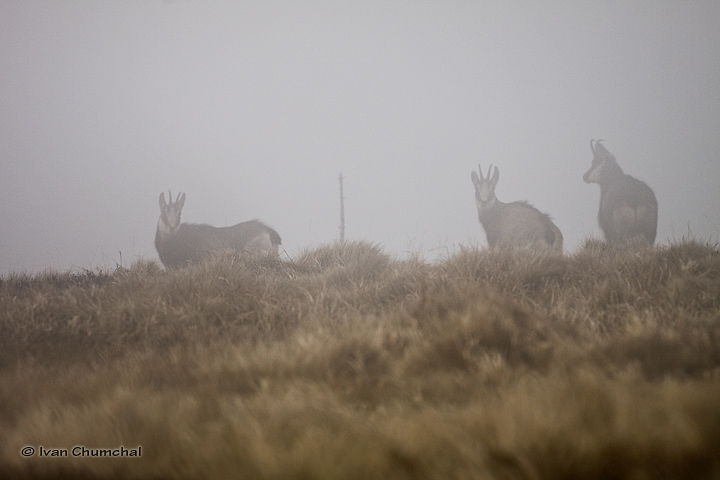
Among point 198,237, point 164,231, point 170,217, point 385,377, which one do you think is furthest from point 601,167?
point 164,231

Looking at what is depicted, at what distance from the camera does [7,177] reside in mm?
80188

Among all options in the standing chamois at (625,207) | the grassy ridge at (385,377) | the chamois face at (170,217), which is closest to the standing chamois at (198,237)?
the chamois face at (170,217)

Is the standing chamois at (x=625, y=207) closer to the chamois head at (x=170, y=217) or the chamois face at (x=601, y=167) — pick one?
the chamois face at (x=601, y=167)

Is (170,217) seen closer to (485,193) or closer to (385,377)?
(485,193)

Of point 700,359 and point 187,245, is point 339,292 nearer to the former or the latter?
point 700,359

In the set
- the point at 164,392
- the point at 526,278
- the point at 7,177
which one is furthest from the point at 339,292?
the point at 7,177

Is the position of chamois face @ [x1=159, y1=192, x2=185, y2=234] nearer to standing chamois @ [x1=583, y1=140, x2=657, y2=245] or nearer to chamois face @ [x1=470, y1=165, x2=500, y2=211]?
chamois face @ [x1=470, y1=165, x2=500, y2=211]

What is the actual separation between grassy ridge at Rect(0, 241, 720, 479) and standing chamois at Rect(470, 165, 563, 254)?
4.89 m

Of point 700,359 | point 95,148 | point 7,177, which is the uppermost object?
point 95,148

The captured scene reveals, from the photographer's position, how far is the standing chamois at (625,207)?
29.1 feet

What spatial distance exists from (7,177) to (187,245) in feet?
329

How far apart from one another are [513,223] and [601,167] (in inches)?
Result: 112

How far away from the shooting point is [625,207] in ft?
29.7

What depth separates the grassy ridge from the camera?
1.24 metres
